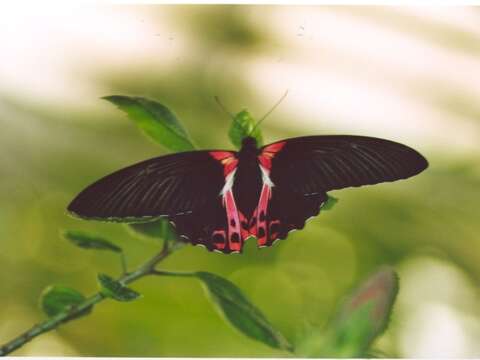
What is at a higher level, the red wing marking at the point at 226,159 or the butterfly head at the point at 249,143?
the butterfly head at the point at 249,143

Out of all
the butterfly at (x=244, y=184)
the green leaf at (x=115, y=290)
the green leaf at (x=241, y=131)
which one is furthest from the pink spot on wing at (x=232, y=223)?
the green leaf at (x=115, y=290)

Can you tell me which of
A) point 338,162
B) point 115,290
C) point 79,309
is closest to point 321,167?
point 338,162

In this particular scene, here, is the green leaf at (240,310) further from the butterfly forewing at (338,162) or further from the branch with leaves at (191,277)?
the butterfly forewing at (338,162)

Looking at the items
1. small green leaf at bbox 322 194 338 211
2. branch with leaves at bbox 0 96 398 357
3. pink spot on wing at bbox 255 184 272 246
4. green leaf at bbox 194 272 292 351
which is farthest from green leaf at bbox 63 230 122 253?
small green leaf at bbox 322 194 338 211

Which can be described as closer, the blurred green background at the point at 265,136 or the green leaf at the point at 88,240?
the green leaf at the point at 88,240

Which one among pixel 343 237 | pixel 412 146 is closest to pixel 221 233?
pixel 343 237
